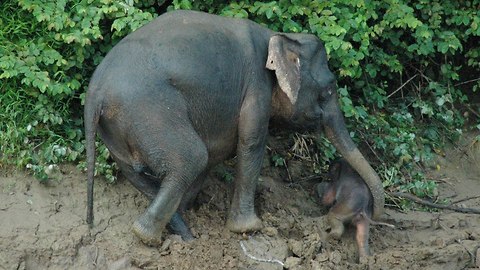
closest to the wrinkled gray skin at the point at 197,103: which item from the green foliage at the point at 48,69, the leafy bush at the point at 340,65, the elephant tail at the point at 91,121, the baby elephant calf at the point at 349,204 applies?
the elephant tail at the point at 91,121

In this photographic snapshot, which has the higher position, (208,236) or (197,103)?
(197,103)

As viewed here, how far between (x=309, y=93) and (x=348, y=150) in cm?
67

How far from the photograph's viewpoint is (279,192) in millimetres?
8828

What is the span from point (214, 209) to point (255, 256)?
0.72 meters

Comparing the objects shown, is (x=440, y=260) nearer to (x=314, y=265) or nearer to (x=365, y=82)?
(x=314, y=265)

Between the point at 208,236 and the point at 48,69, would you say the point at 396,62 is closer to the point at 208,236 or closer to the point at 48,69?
the point at 208,236

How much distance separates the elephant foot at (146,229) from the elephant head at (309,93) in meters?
1.49

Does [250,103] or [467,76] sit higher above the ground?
[250,103]

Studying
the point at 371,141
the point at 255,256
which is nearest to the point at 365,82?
the point at 371,141

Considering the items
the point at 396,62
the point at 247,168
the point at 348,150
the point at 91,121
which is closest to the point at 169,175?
the point at 91,121

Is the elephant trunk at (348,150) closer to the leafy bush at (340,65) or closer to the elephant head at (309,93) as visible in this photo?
the elephant head at (309,93)

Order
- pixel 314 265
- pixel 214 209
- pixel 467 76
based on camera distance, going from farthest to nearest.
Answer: pixel 467 76, pixel 214 209, pixel 314 265

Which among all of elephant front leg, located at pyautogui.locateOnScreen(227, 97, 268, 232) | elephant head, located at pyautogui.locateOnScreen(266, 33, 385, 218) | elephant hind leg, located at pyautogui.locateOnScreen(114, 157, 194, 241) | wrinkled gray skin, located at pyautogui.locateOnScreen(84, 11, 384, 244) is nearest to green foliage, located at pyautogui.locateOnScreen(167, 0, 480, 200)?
elephant head, located at pyautogui.locateOnScreen(266, 33, 385, 218)

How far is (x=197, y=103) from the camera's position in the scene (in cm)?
750
